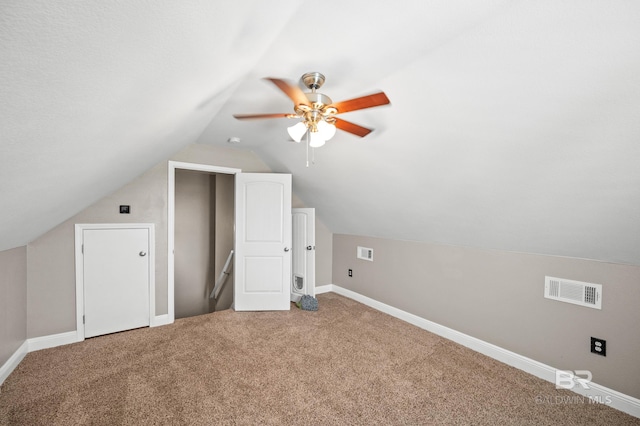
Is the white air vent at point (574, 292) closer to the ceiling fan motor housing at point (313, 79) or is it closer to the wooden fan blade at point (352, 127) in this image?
the wooden fan blade at point (352, 127)

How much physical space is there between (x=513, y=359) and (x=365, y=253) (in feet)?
7.04

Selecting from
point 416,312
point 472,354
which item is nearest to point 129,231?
point 416,312

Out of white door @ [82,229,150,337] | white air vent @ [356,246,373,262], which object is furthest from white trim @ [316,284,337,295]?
white door @ [82,229,150,337]

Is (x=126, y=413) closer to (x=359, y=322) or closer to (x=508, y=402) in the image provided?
(x=359, y=322)

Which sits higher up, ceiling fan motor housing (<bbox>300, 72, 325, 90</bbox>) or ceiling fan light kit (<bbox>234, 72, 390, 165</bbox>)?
ceiling fan motor housing (<bbox>300, 72, 325, 90</bbox>)

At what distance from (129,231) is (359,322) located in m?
3.00

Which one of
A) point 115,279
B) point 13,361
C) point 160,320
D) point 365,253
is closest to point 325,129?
point 365,253

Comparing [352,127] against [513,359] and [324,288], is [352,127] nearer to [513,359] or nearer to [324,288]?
[513,359]

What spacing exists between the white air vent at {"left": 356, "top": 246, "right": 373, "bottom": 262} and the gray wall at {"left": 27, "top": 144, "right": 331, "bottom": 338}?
95.3 inches

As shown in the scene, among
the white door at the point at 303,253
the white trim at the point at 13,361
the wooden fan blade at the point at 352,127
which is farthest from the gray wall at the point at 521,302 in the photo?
the white trim at the point at 13,361

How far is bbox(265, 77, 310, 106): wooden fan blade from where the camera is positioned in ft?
5.09

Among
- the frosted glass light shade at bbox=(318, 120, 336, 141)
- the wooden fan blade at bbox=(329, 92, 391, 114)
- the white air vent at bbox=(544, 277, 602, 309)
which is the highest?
the wooden fan blade at bbox=(329, 92, 391, 114)

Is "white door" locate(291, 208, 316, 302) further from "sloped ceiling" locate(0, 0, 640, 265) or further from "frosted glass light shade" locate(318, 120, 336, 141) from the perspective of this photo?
"frosted glass light shade" locate(318, 120, 336, 141)

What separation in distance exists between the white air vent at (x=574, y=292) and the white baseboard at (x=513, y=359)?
621 mm
